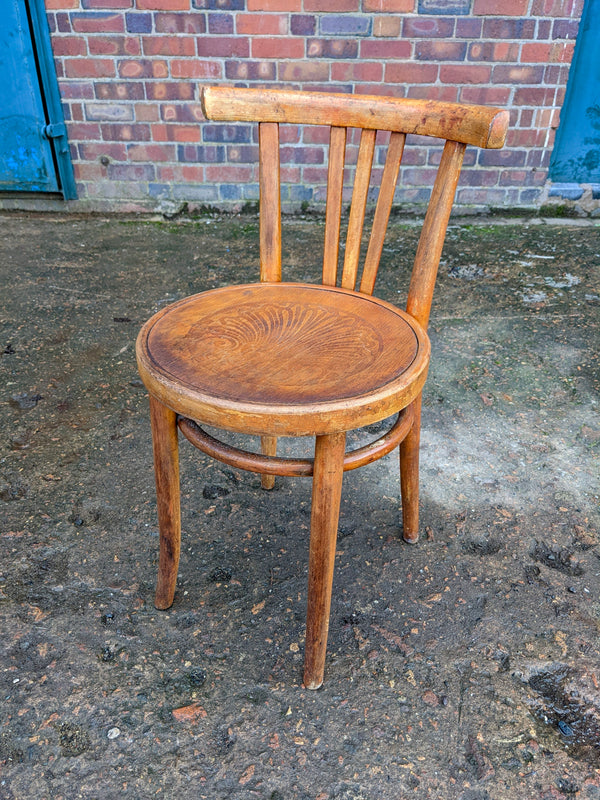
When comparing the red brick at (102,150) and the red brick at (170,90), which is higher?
the red brick at (170,90)

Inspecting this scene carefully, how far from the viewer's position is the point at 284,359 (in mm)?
1204

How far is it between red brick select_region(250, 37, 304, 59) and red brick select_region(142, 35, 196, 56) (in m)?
0.32


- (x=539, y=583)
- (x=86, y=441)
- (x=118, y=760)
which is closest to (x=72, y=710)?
(x=118, y=760)

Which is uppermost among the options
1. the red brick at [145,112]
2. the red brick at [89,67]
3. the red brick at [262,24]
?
the red brick at [262,24]

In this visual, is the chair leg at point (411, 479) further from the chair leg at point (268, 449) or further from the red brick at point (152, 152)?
the red brick at point (152, 152)

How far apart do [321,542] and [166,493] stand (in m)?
0.37

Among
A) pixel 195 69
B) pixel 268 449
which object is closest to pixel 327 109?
pixel 268 449

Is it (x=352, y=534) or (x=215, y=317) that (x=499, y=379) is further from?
(x=215, y=317)

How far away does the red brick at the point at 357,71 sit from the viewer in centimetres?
324

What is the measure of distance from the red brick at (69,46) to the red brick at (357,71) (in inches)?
50.5

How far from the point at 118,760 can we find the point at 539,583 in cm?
100

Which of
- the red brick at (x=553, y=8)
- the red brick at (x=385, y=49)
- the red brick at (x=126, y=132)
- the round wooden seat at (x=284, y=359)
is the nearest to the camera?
the round wooden seat at (x=284, y=359)

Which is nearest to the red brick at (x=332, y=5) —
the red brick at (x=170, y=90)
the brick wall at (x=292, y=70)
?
the brick wall at (x=292, y=70)

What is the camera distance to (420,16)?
124 inches
